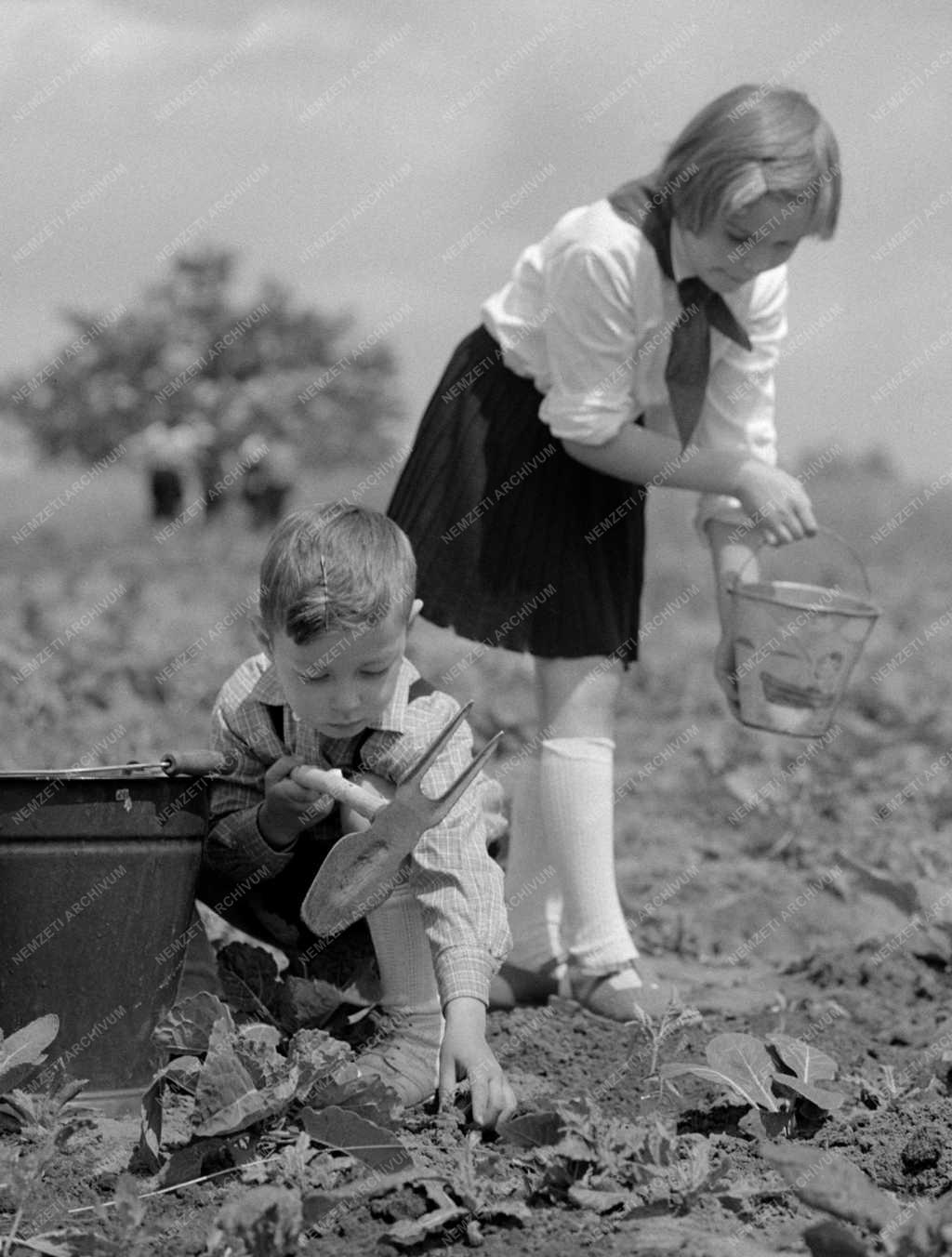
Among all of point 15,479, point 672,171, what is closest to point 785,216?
point 672,171

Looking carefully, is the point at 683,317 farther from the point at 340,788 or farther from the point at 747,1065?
the point at 747,1065

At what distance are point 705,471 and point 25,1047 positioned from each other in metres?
1.48

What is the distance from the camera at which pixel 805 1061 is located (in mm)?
2262

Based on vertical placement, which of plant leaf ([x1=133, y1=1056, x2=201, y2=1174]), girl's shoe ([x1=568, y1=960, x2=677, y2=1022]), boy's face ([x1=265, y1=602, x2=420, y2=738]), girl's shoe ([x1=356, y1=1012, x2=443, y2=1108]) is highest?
boy's face ([x1=265, y1=602, x2=420, y2=738])

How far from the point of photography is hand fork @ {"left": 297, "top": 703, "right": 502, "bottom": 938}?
2.17 m

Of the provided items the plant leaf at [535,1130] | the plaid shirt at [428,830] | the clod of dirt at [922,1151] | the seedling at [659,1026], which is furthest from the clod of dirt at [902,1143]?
the plaid shirt at [428,830]

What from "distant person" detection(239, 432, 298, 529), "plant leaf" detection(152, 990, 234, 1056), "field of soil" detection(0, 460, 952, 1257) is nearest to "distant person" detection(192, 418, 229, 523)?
"distant person" detection(239, 432, 298, 529)

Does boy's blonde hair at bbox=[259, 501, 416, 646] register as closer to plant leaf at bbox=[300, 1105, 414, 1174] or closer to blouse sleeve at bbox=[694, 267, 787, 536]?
plant leaf at bbox=[300, 1105, 414, 1174]

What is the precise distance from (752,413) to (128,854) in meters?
1.56

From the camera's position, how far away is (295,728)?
2.53 m

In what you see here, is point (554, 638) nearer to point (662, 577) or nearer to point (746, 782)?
point (746, 782)

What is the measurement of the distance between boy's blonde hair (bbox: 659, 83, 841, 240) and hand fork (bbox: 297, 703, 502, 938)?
1.03m

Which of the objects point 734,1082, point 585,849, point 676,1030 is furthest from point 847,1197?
point 585,849

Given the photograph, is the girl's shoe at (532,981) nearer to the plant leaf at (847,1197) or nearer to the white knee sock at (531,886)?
the white knee sock at (531,886)
